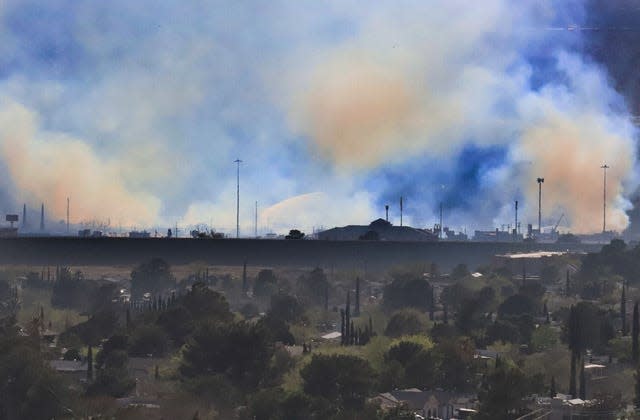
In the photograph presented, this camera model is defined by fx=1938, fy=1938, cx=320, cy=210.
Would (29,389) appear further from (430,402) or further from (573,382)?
(573,382)

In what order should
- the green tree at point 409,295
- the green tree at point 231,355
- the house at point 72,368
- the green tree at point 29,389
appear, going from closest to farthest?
the green tree at point 29,389, the green tree at point 231,355, the house at point 72,368, the green tree at point 409,295

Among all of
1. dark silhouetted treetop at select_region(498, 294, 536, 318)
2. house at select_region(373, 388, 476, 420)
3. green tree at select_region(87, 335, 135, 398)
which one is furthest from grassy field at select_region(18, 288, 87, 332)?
house at select_region(373, 388, 476, 420)

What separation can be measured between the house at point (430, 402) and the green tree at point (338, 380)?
1.21m

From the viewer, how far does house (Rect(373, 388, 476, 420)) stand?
325 ft

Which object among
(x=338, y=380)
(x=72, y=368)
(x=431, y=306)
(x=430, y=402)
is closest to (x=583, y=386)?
(x=430, y=402)

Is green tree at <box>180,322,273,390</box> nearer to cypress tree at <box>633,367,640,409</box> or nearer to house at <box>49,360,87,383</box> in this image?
house at <box>49,360,87,383</box>

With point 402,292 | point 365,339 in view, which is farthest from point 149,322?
point 402,292

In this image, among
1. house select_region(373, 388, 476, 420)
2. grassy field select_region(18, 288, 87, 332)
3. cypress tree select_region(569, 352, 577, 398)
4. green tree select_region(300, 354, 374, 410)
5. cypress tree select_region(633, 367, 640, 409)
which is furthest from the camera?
grassy field select_region(18, 288, 87, 332)

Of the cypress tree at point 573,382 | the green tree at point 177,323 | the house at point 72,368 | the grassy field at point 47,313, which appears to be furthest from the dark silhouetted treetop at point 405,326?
the cypress tree at point 573,382

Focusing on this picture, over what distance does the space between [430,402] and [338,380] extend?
6787mm

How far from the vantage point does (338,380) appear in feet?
325

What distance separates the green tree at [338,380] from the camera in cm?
9775

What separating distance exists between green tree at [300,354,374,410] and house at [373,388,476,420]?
1208 millimetres

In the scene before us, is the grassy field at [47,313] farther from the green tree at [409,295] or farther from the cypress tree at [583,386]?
the cypress tree at [583,386]
